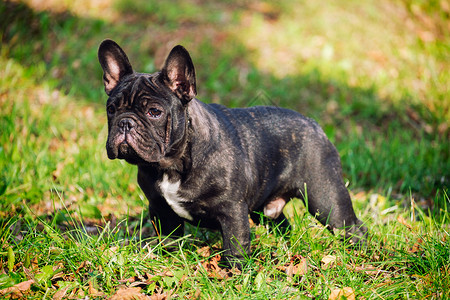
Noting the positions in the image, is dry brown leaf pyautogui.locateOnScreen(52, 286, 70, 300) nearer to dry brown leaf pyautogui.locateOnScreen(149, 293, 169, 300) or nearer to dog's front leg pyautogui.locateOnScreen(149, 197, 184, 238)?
dry brown leaf pyautogui.locateOnScreen(149, 293, 169, 300)

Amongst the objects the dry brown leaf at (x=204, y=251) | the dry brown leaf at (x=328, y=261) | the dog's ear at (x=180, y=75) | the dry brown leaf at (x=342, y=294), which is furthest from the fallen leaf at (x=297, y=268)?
the dog's ear at (x=180, y=75)

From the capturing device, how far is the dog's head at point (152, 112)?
3.01 metres

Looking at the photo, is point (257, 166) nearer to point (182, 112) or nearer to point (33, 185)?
point (182, 112)

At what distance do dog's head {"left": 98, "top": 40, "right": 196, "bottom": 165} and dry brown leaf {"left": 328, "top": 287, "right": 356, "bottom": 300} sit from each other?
1417 millimetres

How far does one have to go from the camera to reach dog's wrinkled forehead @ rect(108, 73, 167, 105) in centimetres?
308

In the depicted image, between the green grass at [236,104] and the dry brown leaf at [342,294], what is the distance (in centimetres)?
5

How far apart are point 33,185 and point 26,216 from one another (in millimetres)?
665

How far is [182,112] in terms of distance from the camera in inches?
124

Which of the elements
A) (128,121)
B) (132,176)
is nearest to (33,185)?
(132,176)

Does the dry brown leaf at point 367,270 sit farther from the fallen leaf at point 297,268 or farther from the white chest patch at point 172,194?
the white chest patch at point 172,194

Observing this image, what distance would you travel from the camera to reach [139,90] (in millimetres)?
3094

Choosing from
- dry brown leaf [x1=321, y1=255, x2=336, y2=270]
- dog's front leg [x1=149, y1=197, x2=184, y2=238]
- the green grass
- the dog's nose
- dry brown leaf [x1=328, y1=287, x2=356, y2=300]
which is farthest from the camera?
dog's front leg [x1=149, y1=197, x2=184, y2=238]

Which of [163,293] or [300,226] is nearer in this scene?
[163,293]

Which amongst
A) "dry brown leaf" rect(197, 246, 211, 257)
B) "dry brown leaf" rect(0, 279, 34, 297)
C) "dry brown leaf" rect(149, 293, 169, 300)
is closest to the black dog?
"dry brown leaf" rect(197, 246, 211, 257)
